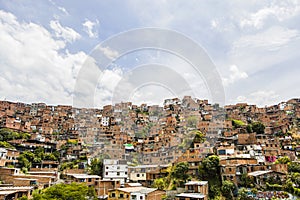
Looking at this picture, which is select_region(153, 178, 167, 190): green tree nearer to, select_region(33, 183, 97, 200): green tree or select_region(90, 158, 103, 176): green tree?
select_region(90, 158, 103, 176): green tree

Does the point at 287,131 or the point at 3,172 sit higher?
the point at 287,131

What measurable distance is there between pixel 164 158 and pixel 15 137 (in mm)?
19231

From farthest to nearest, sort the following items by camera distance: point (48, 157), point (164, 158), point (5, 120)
→ 1. point (5, 120)
2. point (48, 157)
3. point (164, 158)

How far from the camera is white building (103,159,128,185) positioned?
20.7 metres

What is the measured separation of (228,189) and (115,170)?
10603 mm

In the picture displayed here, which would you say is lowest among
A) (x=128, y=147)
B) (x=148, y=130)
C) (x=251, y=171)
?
(x=251, y=171)

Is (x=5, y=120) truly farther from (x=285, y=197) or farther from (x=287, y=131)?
(x=287, y=131)

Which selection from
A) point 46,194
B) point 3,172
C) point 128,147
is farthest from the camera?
point 128,147

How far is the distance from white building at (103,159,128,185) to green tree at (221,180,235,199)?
9.45 m

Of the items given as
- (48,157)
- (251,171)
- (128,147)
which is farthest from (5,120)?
(251,171)

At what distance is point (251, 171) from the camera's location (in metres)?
16.4

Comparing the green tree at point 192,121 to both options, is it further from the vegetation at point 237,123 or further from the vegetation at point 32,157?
the vegetation at point 32,157

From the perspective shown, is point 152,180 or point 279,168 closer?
point 279,168

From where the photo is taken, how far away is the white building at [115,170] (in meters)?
20.7
